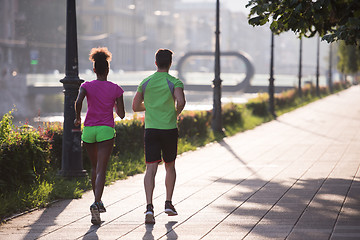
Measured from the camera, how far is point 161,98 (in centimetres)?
656

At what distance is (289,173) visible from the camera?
1054 cm

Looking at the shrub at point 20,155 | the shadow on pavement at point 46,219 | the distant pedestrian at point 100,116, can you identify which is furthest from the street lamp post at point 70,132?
the distant pedestrian at point 100,116

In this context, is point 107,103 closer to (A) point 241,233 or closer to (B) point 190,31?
(A) point 241,233

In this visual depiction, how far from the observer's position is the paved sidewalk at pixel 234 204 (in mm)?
6211

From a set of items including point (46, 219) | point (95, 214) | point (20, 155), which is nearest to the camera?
point (95, 214)

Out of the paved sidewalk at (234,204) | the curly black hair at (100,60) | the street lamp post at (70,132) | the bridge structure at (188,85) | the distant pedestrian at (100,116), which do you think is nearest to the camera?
the paved sidewalk at (234,204)

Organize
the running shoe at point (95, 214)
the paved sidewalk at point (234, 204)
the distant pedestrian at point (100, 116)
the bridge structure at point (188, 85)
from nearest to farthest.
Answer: the paved sidewalk at point (234, 204) < the running shoe at point (95, 214) < the distant pedestrian at point (100, 116) < the bridge structure at point (188, 85)

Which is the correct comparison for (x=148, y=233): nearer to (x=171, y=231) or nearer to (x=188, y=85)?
(x=171, y=231)

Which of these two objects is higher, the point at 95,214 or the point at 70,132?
the point at 70,132

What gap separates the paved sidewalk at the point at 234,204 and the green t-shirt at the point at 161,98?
97 centimetres

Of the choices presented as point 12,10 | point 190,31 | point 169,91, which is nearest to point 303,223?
point 169,91

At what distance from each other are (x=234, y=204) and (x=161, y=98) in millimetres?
1759

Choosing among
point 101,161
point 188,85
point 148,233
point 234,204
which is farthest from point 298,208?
point 188,85

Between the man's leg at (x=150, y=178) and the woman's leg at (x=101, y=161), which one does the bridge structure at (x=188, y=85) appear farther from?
the man's leg at (x=150, y=178)
